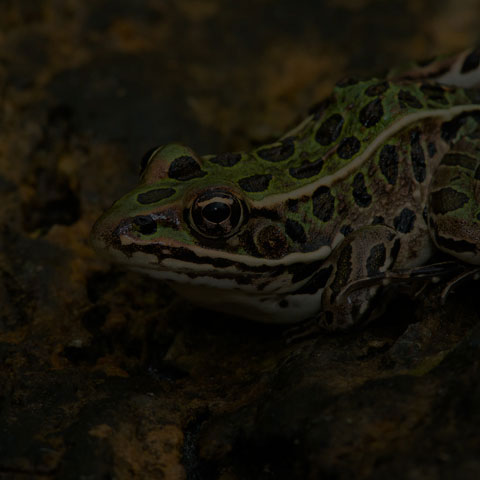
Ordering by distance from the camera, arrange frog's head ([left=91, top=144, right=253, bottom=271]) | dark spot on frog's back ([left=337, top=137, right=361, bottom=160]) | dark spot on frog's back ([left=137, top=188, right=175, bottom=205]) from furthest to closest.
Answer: dark spot on frog's back ([left=337, top=137, right=361, bottom=160]) → dark spot on frog's back ([left=137, top=188, right=175, bottom=205]) → frog's head ([left=91, top=144, right=253, bottom=271])

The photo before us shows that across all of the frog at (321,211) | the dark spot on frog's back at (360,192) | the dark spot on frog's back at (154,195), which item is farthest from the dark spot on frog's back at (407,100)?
the dark spot on frog's back at (154,195)

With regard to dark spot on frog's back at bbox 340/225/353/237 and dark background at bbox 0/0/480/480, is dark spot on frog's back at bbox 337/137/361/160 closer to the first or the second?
dark spot on frog's back at bbox 340/225/353/237

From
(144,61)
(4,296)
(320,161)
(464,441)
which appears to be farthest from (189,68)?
(464,441)

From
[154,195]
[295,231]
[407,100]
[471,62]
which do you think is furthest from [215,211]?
[471,62]

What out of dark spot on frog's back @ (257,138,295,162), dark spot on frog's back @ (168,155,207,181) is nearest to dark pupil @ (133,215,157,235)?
dark spot on frog's back @ (168,155,207,181)

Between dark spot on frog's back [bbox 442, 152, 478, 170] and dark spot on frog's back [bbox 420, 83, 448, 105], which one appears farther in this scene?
dark spot on frog's back [bbox 420, 83, 448, 105]

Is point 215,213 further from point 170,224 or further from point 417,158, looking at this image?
point 417,158
